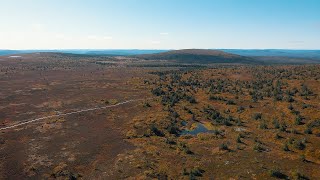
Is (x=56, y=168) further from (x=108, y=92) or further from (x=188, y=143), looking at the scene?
(x=108, y=92)

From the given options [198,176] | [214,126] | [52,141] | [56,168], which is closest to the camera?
→ [198,176]

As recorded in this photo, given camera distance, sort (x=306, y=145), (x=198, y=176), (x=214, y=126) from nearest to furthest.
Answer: (x=198, y=176) → (x=306, y=145) → (x=214, y=126)

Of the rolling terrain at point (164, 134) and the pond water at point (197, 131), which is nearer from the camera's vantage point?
the rolling terrain at point (164, 134)

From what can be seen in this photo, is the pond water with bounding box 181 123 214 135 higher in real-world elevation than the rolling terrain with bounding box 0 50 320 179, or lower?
lower

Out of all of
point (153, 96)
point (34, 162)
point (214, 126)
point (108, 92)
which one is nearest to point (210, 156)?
point (214, 126)

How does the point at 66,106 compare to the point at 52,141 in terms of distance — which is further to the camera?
Answer: the point at 66,106

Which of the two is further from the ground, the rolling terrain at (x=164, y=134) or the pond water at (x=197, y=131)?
the rolling terrain at (x=164, y=134)

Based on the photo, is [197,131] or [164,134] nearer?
[164,134]

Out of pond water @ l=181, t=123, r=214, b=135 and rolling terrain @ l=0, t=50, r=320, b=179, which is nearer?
rolling terrain @ l=0, t=50, r=320, b=179

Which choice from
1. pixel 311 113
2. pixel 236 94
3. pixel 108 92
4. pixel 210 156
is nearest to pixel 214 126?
pixel 210 156

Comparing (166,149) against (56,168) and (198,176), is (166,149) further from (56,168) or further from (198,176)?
(56,168)
